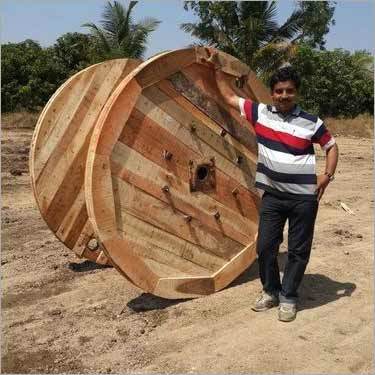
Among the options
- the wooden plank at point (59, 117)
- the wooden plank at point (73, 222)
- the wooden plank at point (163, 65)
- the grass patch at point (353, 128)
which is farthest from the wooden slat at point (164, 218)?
the grass patch at point (353, 128)

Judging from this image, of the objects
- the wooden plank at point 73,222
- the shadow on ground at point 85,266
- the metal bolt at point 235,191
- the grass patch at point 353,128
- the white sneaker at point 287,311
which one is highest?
the metal bolt at point 235,191

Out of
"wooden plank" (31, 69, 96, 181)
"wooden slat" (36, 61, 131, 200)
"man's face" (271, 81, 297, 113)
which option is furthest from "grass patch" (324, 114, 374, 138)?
"man's face" (271, 81, 297, 113)

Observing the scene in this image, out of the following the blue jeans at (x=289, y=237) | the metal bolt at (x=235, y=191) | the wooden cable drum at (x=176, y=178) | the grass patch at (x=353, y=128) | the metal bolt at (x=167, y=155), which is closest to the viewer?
the wooden cable drum at (x=176, y=178)

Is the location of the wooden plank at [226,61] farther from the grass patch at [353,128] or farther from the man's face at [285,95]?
the grass patch at [353,128]

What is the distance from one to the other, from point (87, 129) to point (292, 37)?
19698 mm

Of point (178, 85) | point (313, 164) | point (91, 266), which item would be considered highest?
point (178, 85)

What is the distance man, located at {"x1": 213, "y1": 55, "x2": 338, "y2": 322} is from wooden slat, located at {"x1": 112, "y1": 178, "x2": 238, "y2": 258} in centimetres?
41

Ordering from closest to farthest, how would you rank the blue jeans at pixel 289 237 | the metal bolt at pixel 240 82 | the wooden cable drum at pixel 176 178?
the wooden cable drum at pixel 176 178 → the blue jeans at pixel 289 237 → the metal bolt at pixel 240 82

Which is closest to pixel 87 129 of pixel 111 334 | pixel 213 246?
pixel 213 246

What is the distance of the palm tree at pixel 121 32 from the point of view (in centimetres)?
2180

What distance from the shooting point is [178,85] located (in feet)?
12.7

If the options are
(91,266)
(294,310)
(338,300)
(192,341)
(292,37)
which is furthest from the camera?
(292,37)

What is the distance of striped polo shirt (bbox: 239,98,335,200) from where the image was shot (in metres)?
3.64

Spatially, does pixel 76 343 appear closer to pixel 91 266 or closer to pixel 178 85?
pixel 91 266
